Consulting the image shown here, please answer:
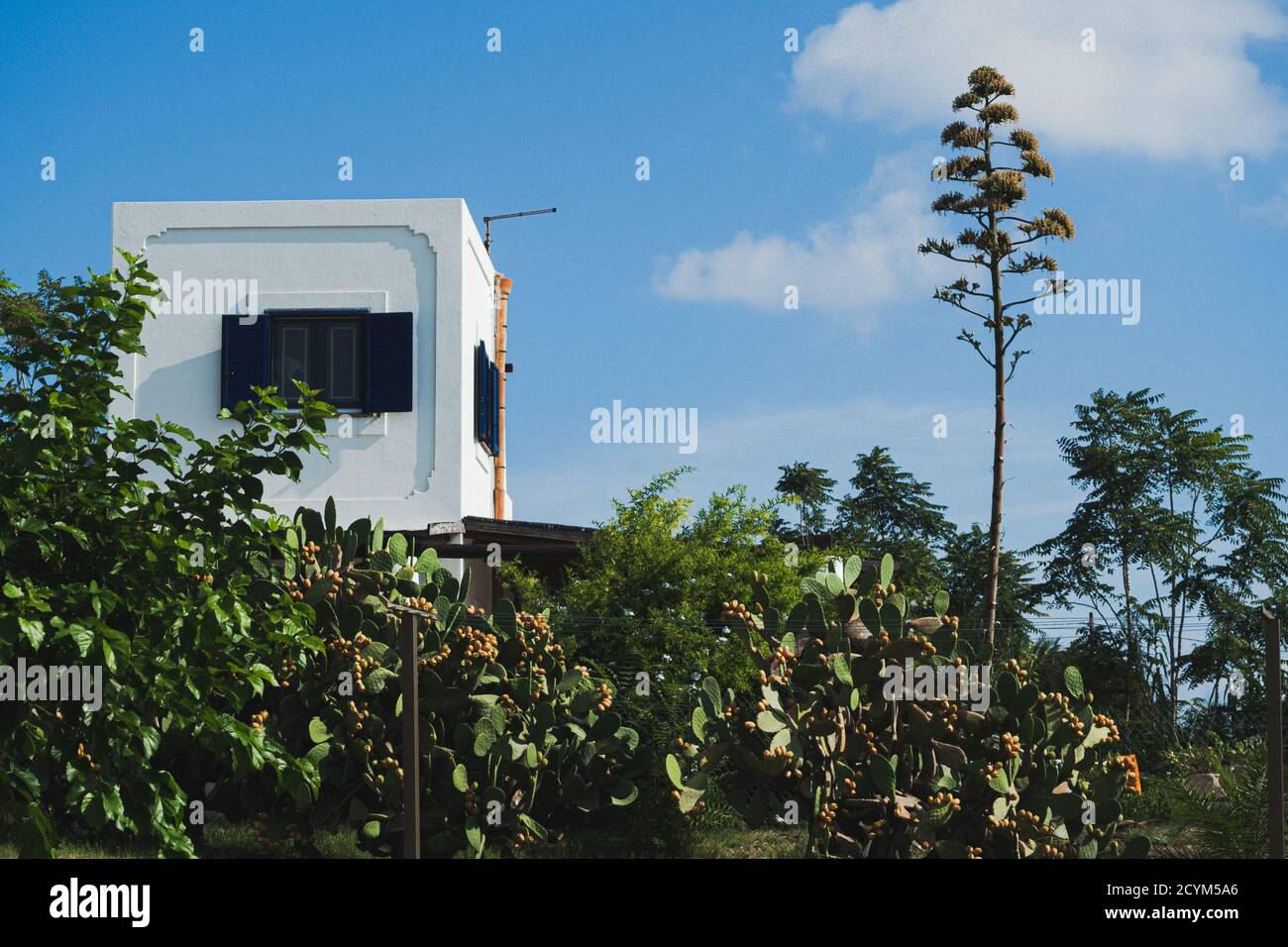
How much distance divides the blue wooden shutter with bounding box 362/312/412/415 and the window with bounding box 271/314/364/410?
248 mm

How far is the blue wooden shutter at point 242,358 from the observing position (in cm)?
1783

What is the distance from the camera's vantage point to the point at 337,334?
59.4 ft

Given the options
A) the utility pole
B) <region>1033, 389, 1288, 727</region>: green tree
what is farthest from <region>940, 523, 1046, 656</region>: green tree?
the utility pole

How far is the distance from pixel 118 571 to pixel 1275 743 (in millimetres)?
8490

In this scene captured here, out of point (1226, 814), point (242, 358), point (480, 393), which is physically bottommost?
point (1226, 814)

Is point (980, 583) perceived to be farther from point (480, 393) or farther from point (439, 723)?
point (439, 723)

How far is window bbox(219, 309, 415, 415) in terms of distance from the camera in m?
17.8

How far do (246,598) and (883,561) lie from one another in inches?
212

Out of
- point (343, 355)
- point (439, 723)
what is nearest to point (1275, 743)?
point (439, 723)

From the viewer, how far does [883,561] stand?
11773 mm

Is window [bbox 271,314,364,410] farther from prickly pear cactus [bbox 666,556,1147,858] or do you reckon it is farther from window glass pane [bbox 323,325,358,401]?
prickly pear cactus [bbox 666,556,1147,858]

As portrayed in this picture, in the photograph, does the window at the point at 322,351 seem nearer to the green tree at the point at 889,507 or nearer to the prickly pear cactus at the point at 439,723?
the prickly pear cactus at the point at 439,723
